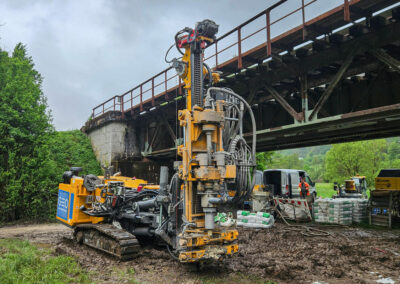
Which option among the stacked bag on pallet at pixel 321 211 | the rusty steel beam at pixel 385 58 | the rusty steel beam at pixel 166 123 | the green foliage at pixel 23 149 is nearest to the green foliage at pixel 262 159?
the rusty steel beam at pixel 166 123

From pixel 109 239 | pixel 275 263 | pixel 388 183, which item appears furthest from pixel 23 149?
pixel 388 183

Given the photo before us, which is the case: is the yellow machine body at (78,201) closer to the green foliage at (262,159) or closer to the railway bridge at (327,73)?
the railway bridge at (327,73)

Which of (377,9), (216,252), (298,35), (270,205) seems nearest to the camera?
(216,252)

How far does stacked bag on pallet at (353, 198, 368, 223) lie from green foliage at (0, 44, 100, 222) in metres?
13.5

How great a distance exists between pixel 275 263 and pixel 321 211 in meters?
8.01

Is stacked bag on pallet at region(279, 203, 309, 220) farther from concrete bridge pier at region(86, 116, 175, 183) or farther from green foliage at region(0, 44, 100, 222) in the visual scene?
green foliage at region(0, 44, 100, 222)

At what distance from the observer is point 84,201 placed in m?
Answer: 8.89

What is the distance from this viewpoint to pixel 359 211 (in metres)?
14.1

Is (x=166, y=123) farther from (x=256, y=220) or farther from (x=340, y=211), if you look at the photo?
(x=340, y=211)

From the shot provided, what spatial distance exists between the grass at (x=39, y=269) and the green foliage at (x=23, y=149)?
8.32 metres

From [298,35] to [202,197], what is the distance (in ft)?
21.7

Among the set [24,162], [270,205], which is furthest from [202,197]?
[24,162]

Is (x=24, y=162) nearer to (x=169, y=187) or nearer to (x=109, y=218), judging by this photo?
(x=109, y=218)

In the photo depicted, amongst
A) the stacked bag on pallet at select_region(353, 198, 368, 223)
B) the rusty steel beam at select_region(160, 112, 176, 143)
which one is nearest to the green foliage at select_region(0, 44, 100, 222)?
the rusty steel beam at select_region(160, 112, 176, 143)
